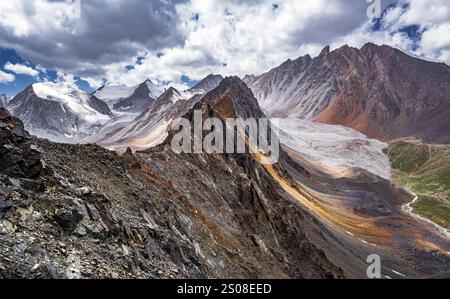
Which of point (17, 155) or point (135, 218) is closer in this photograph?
point (17, 155)

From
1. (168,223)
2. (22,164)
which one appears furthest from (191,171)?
(22,164)

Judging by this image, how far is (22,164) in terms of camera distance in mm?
24094

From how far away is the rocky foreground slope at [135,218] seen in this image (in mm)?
19938

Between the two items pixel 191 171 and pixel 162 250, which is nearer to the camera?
pixel 162 250

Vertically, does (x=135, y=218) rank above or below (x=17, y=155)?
below

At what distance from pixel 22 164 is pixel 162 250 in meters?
9.74

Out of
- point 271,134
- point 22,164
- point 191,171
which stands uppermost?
point 271,134

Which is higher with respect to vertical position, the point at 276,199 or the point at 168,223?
the point at 276,199

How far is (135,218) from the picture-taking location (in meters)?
29.6

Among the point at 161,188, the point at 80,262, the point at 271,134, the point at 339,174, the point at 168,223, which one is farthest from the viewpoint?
the point at 339,174

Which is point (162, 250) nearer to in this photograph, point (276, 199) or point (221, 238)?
point (221, 238)

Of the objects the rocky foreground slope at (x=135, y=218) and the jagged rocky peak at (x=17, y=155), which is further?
the jagged rocky peak at (x=17, y=155)

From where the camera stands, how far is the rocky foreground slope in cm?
1994

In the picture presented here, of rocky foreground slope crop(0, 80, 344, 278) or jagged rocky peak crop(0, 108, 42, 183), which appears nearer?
rocky foreground slope crop(0, 80, 344, 278)
